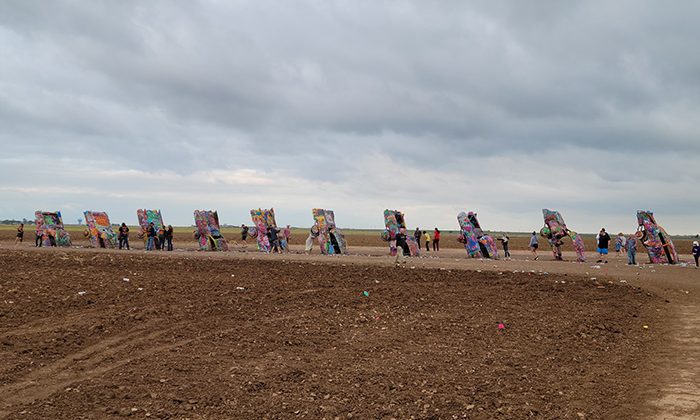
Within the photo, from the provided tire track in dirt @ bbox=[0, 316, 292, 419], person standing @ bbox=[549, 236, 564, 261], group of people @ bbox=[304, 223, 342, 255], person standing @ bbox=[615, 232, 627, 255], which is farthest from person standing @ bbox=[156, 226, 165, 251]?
person standing @ bbox=[615, 232, 627, 255]

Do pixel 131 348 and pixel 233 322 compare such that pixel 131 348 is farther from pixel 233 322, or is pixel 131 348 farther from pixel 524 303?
pixel 524 303

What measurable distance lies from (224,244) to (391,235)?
505 inches

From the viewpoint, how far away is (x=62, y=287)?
14.0 m

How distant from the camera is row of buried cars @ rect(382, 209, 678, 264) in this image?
1136 inches

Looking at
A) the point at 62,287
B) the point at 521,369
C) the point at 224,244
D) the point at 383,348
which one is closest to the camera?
the point at 521,369

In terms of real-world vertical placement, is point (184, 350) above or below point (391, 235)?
below

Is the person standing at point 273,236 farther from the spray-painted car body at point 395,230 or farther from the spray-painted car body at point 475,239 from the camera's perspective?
the spray-painted car body at point 475,239

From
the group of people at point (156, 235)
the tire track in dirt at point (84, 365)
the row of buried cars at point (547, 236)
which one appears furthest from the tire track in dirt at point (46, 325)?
the group of people at point (156, 235)

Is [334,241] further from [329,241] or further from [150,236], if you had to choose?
[150,236]

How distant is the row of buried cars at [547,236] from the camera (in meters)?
28.8

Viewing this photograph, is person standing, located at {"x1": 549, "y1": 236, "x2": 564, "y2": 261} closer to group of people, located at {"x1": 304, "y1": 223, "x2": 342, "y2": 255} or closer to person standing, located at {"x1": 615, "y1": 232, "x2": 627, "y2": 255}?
person standing, located at {"x1": 615, "y1": 232, "x2": 627, "y2": 255}

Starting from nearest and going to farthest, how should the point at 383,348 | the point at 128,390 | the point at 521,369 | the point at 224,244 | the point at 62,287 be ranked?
the point at 128,390 < the point at 521,369 < the point at 383,348 < the point at 62,287 < the point at 224,244

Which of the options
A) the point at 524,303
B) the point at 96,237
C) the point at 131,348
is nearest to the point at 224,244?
the point at 96,237

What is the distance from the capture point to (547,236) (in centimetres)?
3130
